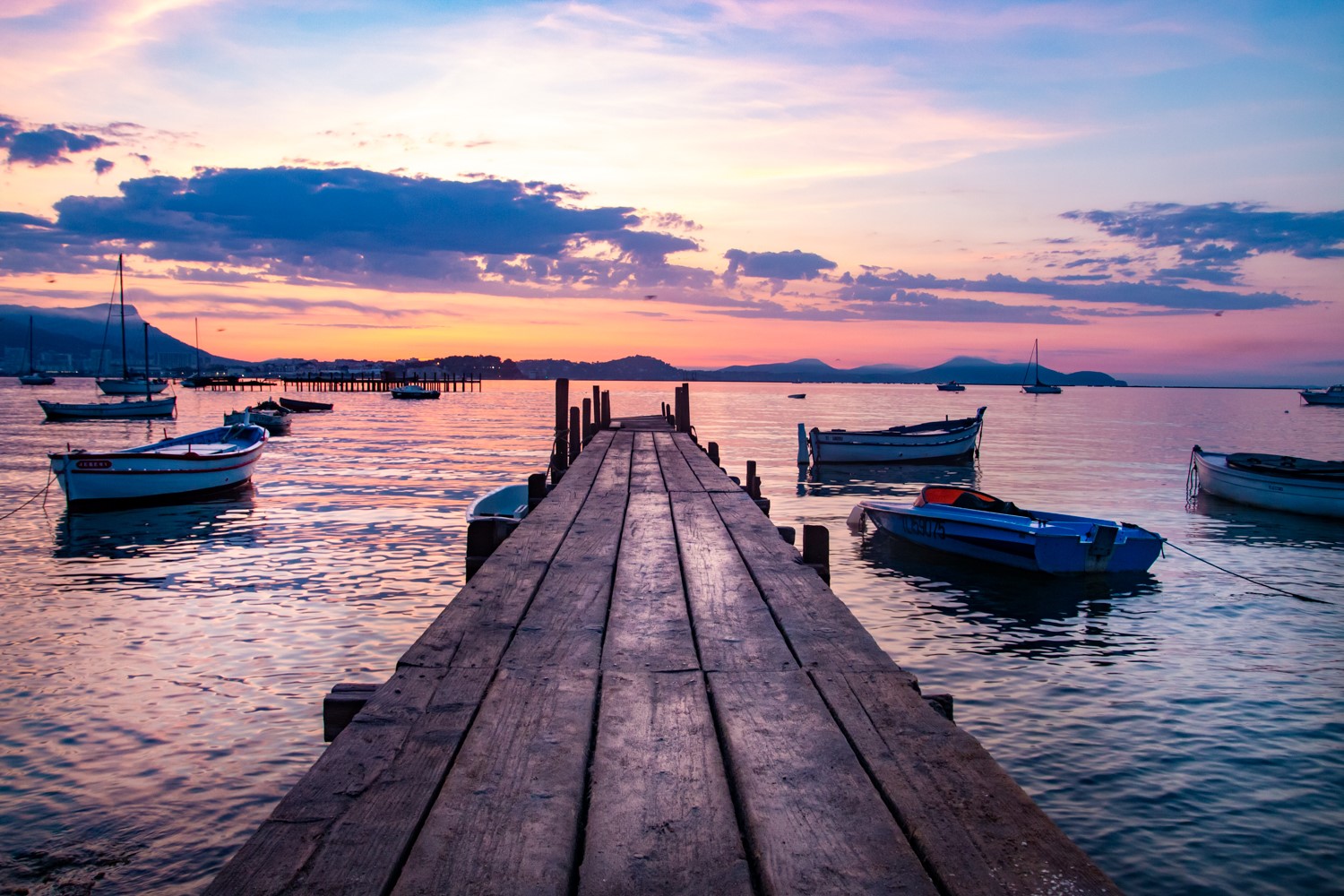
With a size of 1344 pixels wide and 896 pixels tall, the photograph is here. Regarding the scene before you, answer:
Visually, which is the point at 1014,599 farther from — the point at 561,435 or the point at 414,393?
the point at 414,393

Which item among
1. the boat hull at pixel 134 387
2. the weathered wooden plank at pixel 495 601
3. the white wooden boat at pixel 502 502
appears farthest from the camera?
the boat hull at pixel 134 387

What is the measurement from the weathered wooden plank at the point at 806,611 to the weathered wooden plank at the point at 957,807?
20.9 inches

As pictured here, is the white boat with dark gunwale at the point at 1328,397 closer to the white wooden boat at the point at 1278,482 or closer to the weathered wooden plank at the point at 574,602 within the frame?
the white wooden boat at the point at 1278,482

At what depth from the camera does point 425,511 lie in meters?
21.5

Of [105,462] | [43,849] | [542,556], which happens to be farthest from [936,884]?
[105,462]

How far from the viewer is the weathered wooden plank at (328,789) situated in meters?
2.42

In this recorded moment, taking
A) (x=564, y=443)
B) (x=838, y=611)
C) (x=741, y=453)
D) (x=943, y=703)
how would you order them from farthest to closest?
(x=741, y=453) → (x=564, y=443) → (x=838, y=611) → (x=943, y=703)

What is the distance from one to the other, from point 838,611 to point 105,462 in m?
22.1

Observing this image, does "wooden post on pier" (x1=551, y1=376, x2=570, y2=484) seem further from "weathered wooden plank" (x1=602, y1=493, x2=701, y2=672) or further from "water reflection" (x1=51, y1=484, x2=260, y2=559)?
"weathered wooden plank" (x1=602, y1=493, x2=701, y2=672)

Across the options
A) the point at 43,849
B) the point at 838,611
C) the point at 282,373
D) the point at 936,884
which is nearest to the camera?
the point at 936,884

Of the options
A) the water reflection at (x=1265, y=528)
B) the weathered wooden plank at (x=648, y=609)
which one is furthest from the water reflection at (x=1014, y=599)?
the water reflection at (x=1265, y=528)

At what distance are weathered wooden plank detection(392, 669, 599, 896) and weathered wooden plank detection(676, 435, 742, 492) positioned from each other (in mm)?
7612

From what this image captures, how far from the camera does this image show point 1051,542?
14.7 meters

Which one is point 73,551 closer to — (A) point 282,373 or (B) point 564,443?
(B) point 564,443
